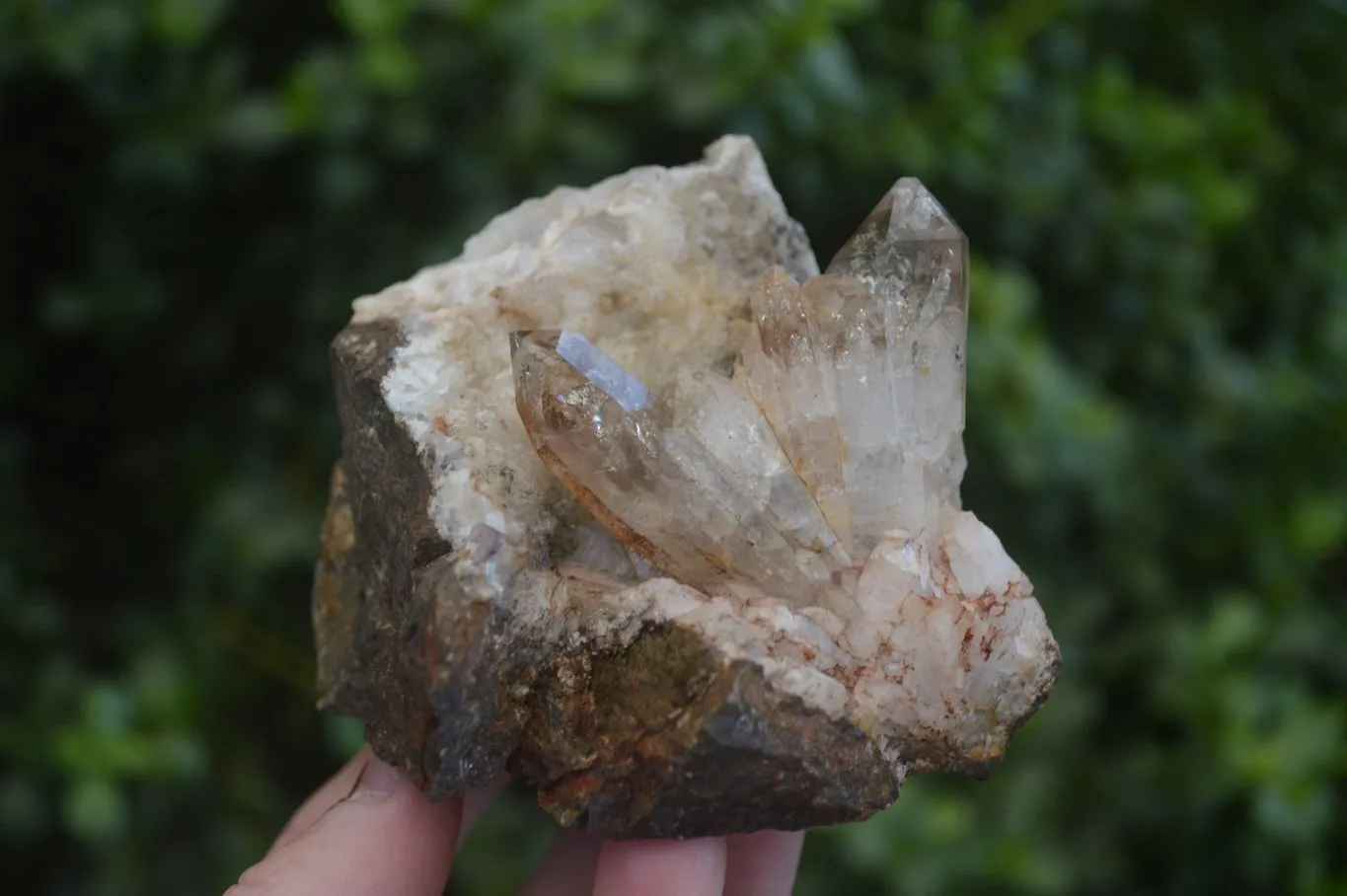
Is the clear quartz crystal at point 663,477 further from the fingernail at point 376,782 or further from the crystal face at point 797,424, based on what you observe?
the fingernail at point 376,782

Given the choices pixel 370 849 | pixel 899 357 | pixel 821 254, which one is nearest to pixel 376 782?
pixel 370 849

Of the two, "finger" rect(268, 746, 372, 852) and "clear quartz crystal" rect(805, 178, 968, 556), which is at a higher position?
"clear quartz crystal" rect(805, 178, 968, 556)

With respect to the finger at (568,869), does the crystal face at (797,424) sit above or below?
above

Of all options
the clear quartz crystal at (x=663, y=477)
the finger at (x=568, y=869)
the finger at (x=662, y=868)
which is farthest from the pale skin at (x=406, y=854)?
the clear quartz crystal at (x=663, y=477)

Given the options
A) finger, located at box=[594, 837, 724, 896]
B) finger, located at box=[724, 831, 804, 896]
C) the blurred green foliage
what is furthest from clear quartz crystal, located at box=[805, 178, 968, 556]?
the blurred green foliage

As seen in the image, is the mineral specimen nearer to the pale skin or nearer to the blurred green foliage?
the pale skin

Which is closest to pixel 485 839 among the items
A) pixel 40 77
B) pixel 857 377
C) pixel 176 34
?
pixel 857 377

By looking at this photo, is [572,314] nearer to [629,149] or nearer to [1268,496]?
[629,149]

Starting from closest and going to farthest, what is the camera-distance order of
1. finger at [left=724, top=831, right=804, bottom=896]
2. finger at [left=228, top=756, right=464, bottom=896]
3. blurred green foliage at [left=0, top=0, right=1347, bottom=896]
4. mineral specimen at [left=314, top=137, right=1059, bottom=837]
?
mineral specimen at [left=314, top=137, right=1059, bottom=837]
finger at [left=228, top=756, right=464, bottom=896]
finger at [left=724, top=831, right=804, bottom=896]
blurred green foliage at [left=0, top=0, right=1347, bottom=896]
